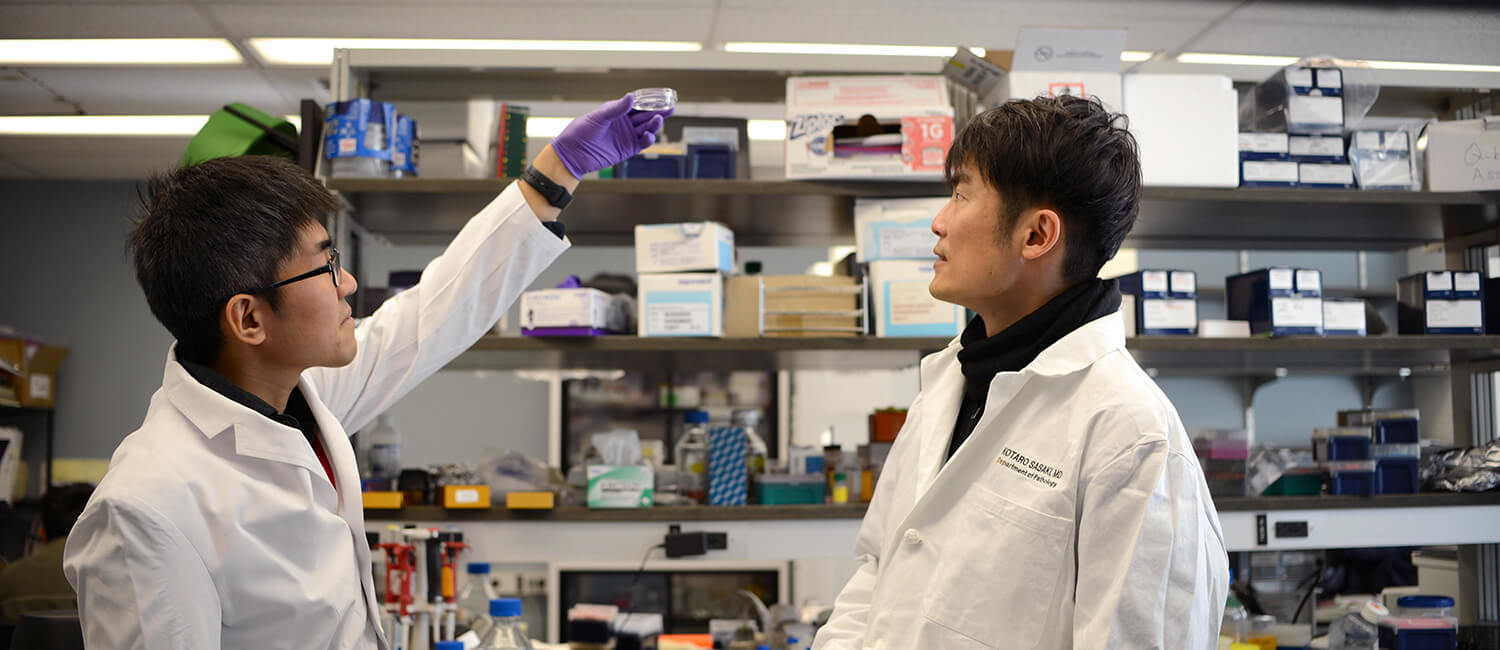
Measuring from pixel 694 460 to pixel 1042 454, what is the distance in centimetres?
160

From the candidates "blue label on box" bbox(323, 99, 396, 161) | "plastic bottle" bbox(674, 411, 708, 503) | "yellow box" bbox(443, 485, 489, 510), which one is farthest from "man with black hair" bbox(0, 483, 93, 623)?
"plastic bottle" bbox(674, 411, 708, 503)

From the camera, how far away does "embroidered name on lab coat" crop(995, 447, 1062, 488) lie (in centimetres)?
115

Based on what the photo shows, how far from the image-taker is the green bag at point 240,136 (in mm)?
2238

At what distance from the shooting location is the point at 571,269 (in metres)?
5.96

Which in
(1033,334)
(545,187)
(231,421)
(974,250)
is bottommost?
(231,421)

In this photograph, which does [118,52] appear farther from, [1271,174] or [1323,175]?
[1323,175]

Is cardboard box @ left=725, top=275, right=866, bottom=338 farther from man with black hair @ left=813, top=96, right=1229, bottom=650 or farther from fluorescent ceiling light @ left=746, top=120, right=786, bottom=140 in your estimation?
fluorescent ceiling light @ left=746, top=120, right=786, bottom=140

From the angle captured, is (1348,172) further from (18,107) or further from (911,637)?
(18,107)

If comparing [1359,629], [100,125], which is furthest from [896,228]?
[100,125]

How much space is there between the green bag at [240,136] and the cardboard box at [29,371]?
3.63m

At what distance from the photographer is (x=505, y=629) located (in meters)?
2.24

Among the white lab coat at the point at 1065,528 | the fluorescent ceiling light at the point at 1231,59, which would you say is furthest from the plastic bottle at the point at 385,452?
the fluorescent ceiling light at the point at 1231,59

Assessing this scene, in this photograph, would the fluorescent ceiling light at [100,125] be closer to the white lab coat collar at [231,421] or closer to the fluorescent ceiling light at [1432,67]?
Answer: the white lab coat collar at [231,421]

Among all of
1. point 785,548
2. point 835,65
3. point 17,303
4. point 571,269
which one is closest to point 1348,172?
point 835,65
